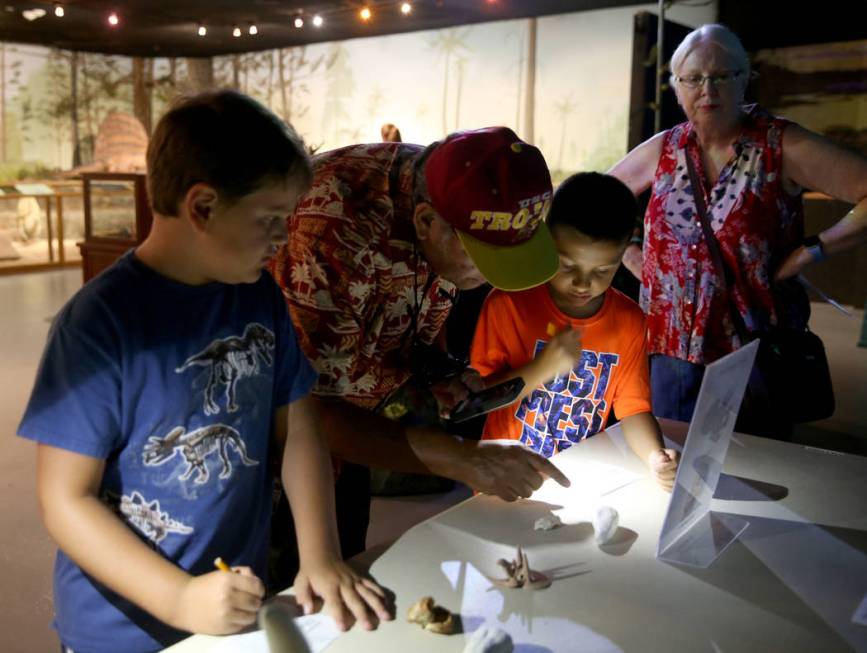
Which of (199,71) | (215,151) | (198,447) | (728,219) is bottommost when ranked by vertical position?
(198,447)

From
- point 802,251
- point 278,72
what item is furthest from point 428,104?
point 802,251

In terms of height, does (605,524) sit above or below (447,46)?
below

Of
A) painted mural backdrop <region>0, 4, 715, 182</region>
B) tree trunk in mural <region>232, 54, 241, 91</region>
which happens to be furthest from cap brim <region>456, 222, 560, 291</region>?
tree trunk in mural <region>232, 54, 241, 91</region>

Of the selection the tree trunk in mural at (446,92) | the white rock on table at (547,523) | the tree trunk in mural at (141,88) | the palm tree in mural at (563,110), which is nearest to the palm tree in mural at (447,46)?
the tree trunk in mural at (446,92)

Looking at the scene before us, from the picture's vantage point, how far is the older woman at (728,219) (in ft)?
6.81

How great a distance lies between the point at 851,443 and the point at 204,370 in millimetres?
3637

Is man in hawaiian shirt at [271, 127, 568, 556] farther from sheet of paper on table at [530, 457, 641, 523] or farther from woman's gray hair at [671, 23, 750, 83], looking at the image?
woman's gray hair at [671, 23, 750, 83]

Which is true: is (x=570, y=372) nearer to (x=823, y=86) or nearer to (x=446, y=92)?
(x=823, y=86)

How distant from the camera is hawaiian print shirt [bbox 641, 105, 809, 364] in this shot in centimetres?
208

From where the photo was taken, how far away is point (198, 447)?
103 cm

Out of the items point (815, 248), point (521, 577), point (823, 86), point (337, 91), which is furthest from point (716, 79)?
point (337, 91)

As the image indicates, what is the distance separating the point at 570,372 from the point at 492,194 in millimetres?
628

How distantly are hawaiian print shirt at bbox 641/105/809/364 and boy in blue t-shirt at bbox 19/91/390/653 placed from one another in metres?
1.36

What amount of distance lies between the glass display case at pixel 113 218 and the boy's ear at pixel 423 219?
482 cm
